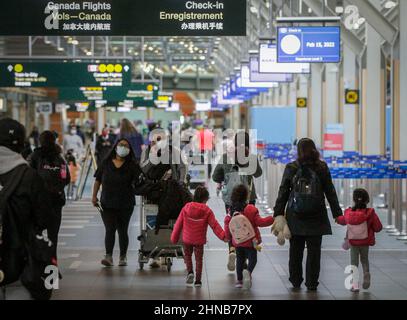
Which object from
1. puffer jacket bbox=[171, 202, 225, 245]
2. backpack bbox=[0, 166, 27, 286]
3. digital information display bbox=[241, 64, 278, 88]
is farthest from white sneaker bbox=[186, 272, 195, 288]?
digital information display bbox=[241, 64, 278, 88]

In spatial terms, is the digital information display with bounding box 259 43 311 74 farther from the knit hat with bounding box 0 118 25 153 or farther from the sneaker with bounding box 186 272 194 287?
the knit hat with bounding box 0 118 25 153

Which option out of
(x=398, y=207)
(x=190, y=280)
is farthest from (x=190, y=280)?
(x=398, y=207)

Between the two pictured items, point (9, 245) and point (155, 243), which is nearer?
point (9, 245)

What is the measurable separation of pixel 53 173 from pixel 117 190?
3.38 feet

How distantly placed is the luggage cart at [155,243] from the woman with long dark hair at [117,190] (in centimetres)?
25

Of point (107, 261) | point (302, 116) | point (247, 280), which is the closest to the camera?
point (247, 280)

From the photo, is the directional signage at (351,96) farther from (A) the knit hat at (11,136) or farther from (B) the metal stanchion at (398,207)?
(A) the knit hat at (11,136)

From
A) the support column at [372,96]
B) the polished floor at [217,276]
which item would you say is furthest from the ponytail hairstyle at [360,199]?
the support column at [372,96]

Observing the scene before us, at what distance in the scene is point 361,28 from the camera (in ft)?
115

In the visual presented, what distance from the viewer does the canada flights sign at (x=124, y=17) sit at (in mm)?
16141

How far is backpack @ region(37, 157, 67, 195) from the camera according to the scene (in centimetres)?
1224

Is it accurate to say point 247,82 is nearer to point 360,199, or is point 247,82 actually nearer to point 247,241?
point 247,241

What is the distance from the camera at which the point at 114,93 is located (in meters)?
37.9
